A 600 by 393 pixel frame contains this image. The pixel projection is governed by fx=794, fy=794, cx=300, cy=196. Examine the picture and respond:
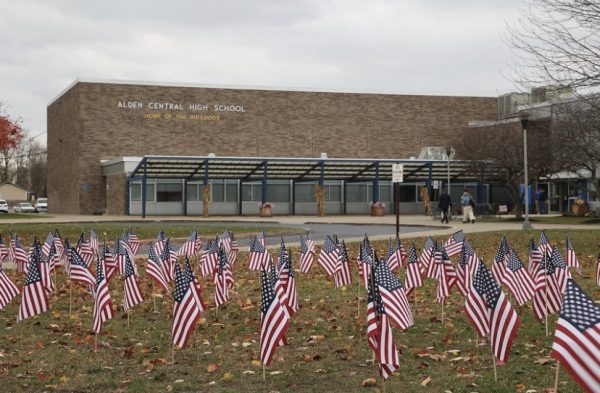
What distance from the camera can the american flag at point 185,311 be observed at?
8.41m

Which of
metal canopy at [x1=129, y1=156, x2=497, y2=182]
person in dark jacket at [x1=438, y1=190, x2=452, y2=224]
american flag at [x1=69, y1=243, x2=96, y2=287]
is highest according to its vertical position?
metal canopy at [x1=129, y1=156, x2=497, y2=182]

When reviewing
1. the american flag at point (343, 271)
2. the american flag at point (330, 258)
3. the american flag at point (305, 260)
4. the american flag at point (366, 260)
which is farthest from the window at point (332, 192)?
the american flag at point (366, 260)

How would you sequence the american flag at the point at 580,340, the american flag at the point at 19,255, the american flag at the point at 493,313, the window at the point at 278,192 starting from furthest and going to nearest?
the window at the point at 278,192
the american flag at the point at 19,255
the american flag at the point at 493,313
the american flag at the point at 580,340

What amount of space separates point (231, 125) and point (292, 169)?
9.28 meters

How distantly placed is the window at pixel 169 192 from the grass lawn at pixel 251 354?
4006 cm

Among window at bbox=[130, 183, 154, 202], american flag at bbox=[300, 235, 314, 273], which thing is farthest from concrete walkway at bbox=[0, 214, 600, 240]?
american flag at bbox=[300, 235, 314, 273]

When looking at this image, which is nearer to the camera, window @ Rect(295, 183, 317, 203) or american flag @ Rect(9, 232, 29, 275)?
american flag @ Rect(9, 232, 29, 275)

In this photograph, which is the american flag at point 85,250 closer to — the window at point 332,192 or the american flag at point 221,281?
the american flag at point 221,281

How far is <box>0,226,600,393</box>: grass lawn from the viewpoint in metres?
7.52

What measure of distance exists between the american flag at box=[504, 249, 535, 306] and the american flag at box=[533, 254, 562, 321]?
8.5 inches

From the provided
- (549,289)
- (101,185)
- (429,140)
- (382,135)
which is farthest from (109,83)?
(549,289)

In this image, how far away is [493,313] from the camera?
748 centimetres

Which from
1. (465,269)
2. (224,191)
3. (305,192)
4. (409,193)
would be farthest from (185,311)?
(409,193)

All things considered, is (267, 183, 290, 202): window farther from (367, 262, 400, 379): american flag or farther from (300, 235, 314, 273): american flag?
(367, 262, 400, 379): american flag
